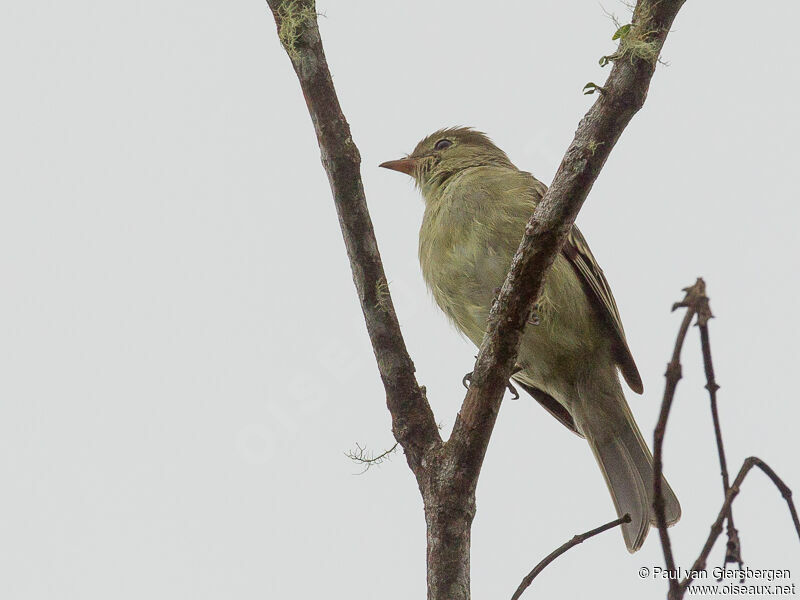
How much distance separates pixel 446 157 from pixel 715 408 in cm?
470

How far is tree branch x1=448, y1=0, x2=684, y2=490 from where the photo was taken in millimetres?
3047

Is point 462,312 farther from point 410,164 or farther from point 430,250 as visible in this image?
point 410,164

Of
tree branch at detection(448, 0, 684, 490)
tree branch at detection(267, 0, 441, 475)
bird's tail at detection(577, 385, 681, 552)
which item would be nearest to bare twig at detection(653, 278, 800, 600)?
tree branch at detection(448, 0, 684, 490)

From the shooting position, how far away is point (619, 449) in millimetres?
5109

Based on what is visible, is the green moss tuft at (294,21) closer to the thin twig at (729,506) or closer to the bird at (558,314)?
the bird at (558,314)

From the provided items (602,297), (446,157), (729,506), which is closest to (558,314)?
(602,297)

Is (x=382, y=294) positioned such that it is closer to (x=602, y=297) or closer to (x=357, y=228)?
(x=357, y=228)

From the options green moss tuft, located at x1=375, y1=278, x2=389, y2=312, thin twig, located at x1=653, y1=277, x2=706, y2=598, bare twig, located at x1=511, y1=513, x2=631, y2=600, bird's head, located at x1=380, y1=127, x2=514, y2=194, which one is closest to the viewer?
thin twig, located at x1=653, y1=277, x2=706, y2=598

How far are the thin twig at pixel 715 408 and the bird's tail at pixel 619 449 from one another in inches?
130

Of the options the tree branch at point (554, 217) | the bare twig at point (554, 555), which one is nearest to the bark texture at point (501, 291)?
the tree branch at point (554, 217)

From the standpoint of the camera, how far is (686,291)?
56.5 inches

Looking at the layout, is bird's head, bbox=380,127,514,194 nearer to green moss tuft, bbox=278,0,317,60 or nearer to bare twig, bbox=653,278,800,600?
green moss tuft, bbox=278,0,317,60

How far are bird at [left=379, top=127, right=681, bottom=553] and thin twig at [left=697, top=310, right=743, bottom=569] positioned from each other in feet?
9.45

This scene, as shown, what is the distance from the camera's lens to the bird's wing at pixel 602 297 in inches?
193
